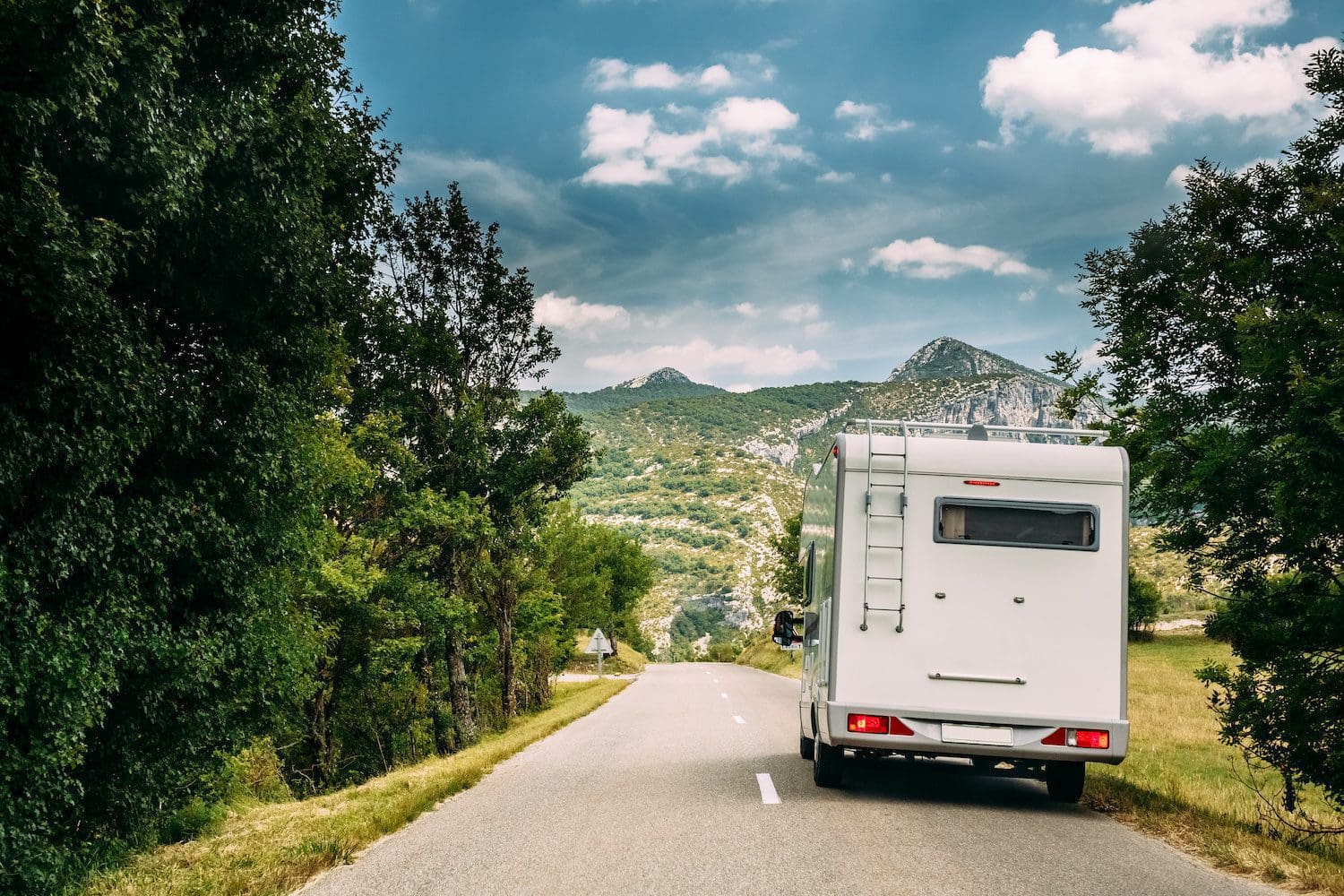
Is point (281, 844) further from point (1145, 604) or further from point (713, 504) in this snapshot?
point (713, 504)

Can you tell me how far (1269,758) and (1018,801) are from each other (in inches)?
84.3

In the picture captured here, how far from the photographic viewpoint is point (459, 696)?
2506 centimetres

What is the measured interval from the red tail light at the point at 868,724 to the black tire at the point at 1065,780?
1.78m

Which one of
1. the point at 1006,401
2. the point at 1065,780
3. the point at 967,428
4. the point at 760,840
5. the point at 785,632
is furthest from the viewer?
the point at 1006,401

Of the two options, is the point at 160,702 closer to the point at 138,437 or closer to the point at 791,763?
the point at 138,437

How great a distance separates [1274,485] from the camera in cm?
795

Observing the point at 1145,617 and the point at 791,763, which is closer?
the point at 791,763

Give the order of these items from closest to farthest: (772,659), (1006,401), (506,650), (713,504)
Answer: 1. (506,650)
2. (772,659)
3. (713,504)
4. (1006,401)

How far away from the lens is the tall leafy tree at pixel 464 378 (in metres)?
23.7

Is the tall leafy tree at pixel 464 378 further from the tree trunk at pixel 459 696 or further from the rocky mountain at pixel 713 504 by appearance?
the rocky mountain at pixel 713 504

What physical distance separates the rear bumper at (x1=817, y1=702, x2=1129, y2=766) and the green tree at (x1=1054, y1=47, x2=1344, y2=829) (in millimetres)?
1664

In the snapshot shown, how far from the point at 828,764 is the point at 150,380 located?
269 inches

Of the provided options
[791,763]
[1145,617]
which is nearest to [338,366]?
[791,763]

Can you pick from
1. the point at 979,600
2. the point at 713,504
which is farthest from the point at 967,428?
the point at 713,504
